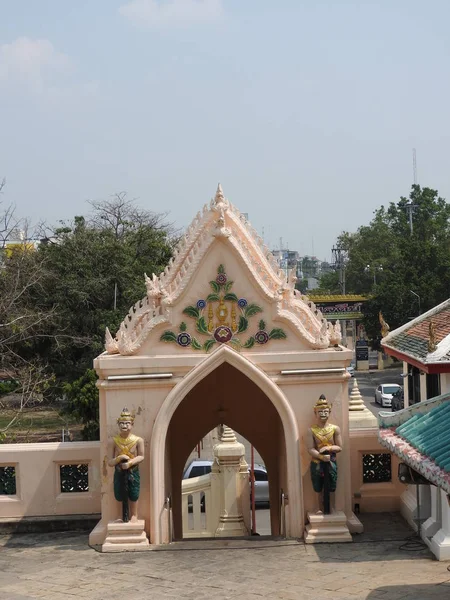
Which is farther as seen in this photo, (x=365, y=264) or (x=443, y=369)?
(x=365, y=264)

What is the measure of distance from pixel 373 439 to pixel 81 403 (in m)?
12.0

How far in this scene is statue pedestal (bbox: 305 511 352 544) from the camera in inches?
489

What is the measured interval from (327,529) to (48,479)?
402cm

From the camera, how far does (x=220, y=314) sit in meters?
12.8

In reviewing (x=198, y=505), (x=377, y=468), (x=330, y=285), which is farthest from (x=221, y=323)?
(x=330, y=285)

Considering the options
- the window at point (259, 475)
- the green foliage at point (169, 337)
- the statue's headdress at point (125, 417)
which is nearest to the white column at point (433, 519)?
the green foliage at point (169, 337)

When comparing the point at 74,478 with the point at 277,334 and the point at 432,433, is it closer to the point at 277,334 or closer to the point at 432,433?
the point at 277,334

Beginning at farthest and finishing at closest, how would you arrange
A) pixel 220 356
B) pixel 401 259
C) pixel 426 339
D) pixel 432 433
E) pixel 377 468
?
pixel 401 259
pixel 377 468
pixel 426 339
pixel 220 356
pixel 432 433

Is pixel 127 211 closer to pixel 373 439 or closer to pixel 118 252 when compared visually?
pixel 118 252

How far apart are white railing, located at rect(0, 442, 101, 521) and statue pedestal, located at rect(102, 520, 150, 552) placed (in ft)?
4.52

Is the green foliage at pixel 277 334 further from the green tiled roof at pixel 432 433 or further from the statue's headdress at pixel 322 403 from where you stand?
the green tiled roof at pixel 432 433

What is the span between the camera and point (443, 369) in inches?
471

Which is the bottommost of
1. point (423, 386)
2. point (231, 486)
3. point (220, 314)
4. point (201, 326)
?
point (231, 486)

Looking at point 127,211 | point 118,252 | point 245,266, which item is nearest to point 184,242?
point 245,266
